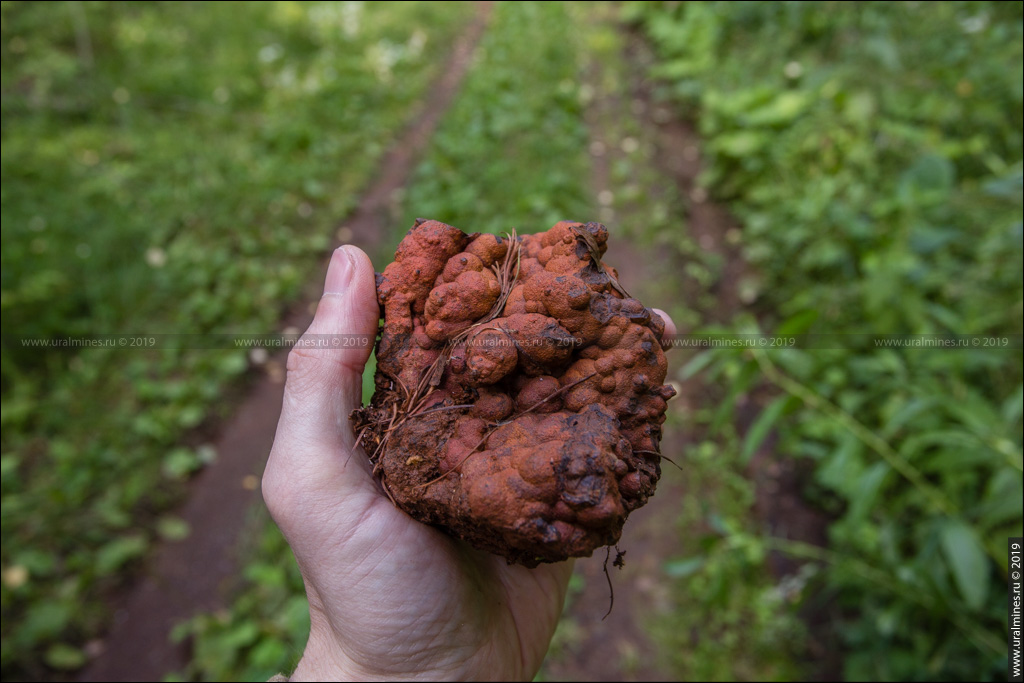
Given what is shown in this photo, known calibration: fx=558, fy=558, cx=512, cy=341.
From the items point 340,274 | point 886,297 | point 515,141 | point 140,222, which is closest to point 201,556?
point 340,274

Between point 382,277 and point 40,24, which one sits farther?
point 40,24

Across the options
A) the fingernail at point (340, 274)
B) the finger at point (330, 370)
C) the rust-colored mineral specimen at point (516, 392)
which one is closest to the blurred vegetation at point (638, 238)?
the finger at point (330, 370)

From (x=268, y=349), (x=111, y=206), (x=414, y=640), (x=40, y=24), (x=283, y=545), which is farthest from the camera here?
(x=40, y=24)

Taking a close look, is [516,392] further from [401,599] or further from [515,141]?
[515,141]

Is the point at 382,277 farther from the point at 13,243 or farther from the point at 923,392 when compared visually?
the point at 13,243

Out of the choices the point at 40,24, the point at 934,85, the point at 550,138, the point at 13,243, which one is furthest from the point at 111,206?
the point at 934,85

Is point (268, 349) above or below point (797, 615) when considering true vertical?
above
